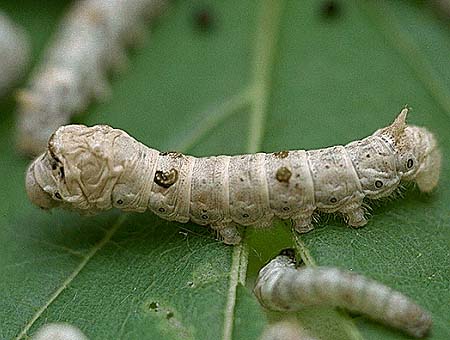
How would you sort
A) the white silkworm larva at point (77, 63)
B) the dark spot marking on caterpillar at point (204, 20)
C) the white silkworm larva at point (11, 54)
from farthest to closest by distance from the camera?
the dark spot marking on caterpillar at point (204, 20), the white silkworm larva at point (11, 54), the white silkworm larva at point (77, 63)

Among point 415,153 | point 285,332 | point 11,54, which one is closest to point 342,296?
point 285,332

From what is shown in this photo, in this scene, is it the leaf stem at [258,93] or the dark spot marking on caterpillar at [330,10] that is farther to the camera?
the dark spot marking on caterpillar at [330,10]

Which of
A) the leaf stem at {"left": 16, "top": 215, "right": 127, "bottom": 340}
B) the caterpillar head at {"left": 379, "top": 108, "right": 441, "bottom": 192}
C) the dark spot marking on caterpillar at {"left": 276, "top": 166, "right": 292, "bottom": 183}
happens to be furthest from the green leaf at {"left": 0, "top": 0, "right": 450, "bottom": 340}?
the dark spot marking on caterpillar at {"left": 276, "top": 166, "right": 292, "bottom": 183}

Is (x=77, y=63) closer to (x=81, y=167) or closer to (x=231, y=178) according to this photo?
(x=81, y=167)

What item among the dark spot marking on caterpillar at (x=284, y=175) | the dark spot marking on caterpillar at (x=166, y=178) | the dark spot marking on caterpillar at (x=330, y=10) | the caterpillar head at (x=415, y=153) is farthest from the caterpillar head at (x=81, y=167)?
the dark spot marking on caterpillar at (x=330, y=10)

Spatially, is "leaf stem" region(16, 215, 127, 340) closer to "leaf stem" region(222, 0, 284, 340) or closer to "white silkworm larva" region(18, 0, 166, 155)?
"leaf stem" region(222, 0, 284, 340)

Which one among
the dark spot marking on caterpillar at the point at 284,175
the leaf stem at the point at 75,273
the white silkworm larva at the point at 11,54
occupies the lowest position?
the leaf stem at the point at 75,273

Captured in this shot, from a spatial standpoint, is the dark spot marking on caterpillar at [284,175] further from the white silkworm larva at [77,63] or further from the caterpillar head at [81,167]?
the white silkworm larva at [77,63]
